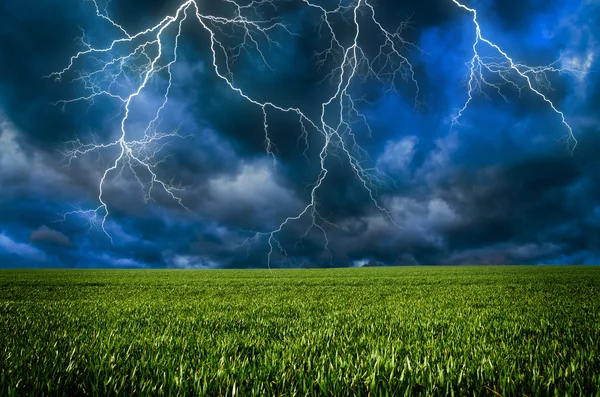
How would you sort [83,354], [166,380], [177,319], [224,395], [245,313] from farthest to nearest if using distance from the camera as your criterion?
[245,313] → [177,319] → [83,354] → [166,380] → [224,395]

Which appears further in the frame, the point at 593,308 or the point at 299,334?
the point at 593,308

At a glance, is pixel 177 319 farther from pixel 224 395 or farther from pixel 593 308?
pixel 593 308

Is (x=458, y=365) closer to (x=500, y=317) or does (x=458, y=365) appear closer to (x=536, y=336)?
(x=536, y=336)

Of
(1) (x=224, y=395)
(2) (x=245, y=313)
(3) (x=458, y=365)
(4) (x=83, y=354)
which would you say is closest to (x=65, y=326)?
(4) (x=83, y=354)

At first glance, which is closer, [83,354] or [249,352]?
[83,354]

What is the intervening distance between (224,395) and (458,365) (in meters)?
2.33

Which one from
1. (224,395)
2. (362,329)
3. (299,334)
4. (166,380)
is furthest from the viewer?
(362,329)

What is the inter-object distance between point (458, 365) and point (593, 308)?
850 cm

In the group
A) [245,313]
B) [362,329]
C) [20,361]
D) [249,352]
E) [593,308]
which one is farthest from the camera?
[593,308]

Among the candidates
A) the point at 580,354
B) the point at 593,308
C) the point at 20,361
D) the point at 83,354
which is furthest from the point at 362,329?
the point at 593,308

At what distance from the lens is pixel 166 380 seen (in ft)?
9.12

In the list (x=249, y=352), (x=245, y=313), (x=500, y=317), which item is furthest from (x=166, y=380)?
(x=500, y=317)

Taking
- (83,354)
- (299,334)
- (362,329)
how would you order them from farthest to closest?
1. (362,329)
2. (299,334)
3. (83,354)

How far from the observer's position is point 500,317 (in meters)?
7.05
